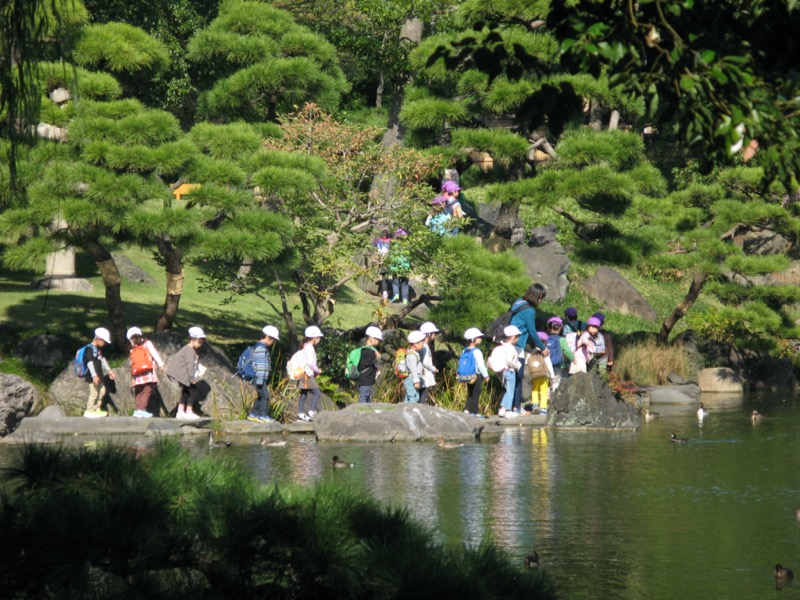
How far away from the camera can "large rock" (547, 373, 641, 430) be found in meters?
18.0

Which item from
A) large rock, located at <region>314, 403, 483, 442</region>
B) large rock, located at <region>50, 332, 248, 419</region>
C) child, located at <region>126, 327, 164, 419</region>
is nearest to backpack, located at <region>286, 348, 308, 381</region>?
large rock, located at <region>50, 332, 248, 419</region>

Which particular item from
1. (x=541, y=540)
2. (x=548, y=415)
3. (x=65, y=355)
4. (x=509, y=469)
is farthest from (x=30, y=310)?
(x=541, y=540)

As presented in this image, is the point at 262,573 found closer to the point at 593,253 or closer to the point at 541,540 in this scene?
the point at 541,540

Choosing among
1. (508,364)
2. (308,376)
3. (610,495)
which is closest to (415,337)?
(508,364)

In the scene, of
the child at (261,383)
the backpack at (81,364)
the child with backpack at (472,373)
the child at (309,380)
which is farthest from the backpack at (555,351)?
the backpack at (81,364)

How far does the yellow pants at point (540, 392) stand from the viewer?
63.4 ft

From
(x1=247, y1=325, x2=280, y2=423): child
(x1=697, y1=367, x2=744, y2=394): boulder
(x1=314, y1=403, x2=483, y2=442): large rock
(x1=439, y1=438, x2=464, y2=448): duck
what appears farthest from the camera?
(x1=697, y1=367, x2=744, y2=394): boulder

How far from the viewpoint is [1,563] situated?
550 cm

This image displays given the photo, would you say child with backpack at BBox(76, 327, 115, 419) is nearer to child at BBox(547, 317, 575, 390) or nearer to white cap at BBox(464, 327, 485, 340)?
white cap at BBox(464, 327, 485, 340)

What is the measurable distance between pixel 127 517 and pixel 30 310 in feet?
56.0

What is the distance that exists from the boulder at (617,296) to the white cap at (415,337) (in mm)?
13794

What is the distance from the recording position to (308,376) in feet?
58.6

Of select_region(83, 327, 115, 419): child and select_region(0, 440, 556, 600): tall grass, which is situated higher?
select_region(83, 327, 115, 419): child

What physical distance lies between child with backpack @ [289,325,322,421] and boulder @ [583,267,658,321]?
14969mm
